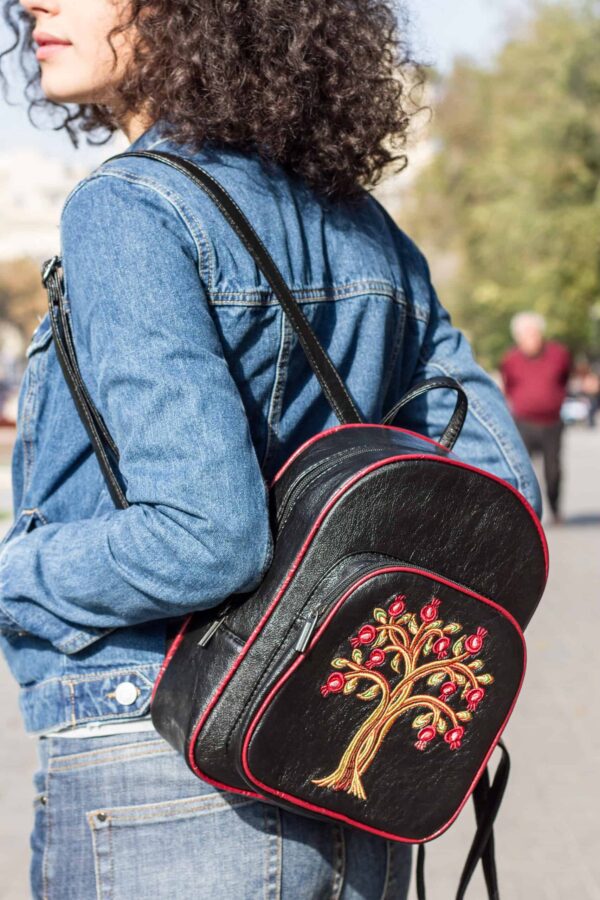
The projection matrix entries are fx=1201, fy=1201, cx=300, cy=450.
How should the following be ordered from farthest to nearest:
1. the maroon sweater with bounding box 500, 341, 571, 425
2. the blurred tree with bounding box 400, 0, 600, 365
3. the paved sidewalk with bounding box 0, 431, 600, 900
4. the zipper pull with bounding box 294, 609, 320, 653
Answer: the blurred tree with bounding box 400, 0, 600, 365 → the maroon sweater with bounding box 500, 341, 571, 425 → the paved sidewalk with bounding box 0, 431, 600, 900 → the zipper pull with bounding box 294, 609, 320, 653

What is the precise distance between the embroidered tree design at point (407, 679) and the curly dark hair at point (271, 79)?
62 centimetres

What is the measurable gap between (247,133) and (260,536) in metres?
0.54

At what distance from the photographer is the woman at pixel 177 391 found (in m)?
1.30

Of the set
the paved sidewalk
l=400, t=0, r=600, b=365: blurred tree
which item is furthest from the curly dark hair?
l=400, t=0, r=600, b=365: blurred tree

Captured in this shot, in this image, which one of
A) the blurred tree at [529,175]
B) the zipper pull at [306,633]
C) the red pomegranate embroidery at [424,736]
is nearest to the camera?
the zipper pull at [306,633]

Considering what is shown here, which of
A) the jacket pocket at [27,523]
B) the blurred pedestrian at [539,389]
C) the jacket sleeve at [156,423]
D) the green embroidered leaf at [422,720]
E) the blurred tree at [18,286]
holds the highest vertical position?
the jacket sleeve at [156,423]

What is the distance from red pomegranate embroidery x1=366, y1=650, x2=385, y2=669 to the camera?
1.30 metres

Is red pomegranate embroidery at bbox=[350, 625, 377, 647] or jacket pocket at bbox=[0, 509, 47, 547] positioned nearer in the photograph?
red pomegranate embroidery at bbox=[350, 625, 377, 647]

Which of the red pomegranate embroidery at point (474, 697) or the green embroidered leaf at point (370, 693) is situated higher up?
the green embroidered leaf at point (370, 693)

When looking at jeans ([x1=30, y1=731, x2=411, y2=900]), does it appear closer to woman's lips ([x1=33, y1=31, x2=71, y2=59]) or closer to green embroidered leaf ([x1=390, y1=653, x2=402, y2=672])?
green embroidered leaf ([x1=390, y1=653, x2=402, y2=672])

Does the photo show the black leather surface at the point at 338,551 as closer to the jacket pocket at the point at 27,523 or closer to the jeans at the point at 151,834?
the jeans at the point at 151,834

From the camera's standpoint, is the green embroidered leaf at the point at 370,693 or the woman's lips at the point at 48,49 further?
the woman's lips at the point at 48,49

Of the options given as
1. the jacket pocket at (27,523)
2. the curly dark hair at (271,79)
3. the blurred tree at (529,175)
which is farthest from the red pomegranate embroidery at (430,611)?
the blurred tree at (529,175)

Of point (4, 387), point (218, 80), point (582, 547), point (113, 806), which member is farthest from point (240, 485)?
point (4, 387)
